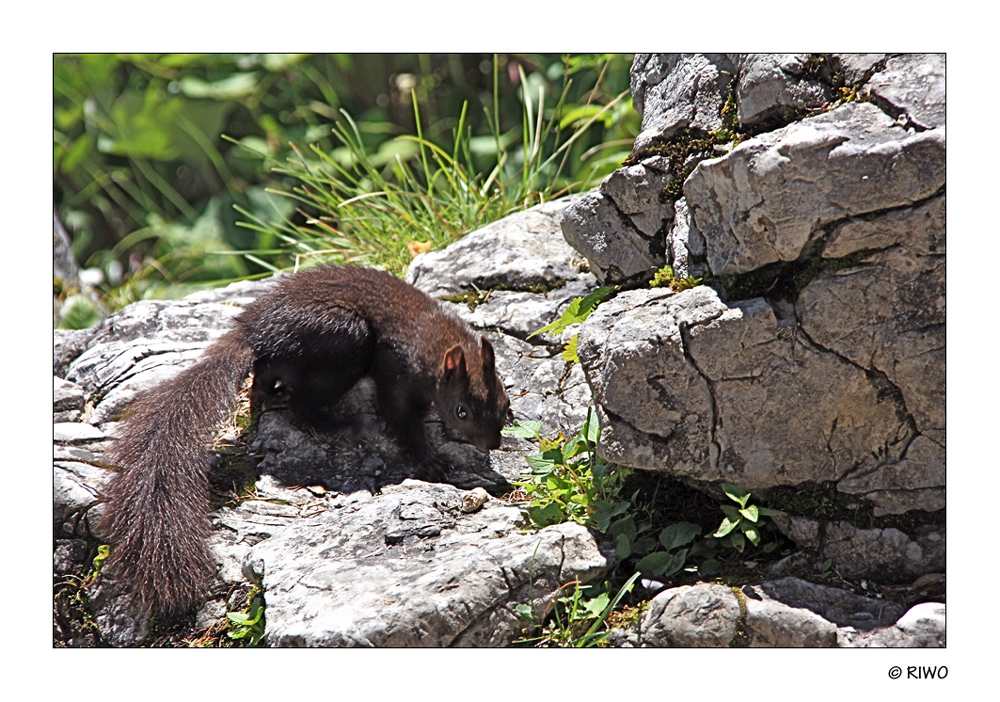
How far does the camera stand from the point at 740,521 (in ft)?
10.0

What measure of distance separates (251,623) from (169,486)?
0.75m

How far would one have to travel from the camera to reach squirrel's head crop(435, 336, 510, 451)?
13.4ft

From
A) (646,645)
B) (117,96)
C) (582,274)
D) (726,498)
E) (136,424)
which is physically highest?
(117,96)

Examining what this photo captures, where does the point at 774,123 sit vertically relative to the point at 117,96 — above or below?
below

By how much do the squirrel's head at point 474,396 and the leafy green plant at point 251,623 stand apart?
1.36 metres

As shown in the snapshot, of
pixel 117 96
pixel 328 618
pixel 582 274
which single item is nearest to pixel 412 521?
pixel 328 618

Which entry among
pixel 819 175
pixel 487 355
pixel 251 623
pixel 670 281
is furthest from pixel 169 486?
pixel 819 175

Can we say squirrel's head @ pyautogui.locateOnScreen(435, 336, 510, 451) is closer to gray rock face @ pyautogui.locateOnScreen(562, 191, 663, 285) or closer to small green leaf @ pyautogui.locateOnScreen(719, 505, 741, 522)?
gray rock face @ pyautogui.locateOnScreen(562, 191, 663, 285)

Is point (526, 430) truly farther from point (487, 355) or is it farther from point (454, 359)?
point (454, 359)

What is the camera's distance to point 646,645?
9.39ft

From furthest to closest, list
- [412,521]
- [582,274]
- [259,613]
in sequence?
[582,274]
[412,521]
[259,613]

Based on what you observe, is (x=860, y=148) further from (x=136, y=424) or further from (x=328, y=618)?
(x=136, y=424)

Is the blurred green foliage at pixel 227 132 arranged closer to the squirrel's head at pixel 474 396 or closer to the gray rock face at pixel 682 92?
the squirrel's head at pixel 474 396

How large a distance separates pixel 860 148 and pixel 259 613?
107 inches
